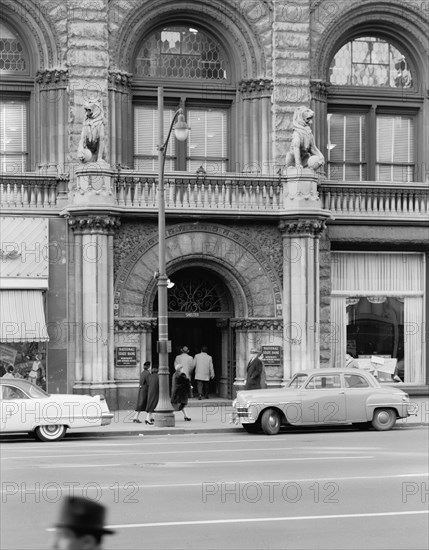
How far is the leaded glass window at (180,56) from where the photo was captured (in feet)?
103

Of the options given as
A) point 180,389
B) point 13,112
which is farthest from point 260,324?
point 13,112

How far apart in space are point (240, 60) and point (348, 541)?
74.5 feet

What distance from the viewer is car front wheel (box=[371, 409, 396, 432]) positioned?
2491 cm

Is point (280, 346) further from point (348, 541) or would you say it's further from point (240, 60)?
point (348, 541)

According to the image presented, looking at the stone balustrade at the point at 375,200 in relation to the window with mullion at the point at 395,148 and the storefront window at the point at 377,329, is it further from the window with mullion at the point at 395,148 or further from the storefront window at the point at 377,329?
the storefront window at the point at 377,329

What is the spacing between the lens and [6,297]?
2914 centimetres

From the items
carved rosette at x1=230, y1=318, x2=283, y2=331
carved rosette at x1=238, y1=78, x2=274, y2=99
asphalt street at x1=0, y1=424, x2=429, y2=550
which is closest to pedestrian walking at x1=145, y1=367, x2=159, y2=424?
asphalt street at x1=0, y1=424, x2=429, y2=550

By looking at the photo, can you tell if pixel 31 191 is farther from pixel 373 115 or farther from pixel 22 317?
pixel 373 115

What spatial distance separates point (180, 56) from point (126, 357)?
8.64 metres

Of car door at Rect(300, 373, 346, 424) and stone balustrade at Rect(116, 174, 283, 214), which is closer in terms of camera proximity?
car door at Rect(300, 373, 346, 424)

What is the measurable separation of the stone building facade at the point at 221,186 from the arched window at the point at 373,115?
5 cm

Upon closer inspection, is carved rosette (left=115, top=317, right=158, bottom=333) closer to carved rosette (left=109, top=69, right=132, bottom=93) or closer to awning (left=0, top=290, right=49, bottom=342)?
awning (left=0, top=290, right=49, bottom=342)

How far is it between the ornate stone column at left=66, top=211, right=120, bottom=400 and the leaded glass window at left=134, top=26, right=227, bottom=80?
4875mm

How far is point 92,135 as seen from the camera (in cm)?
2895
